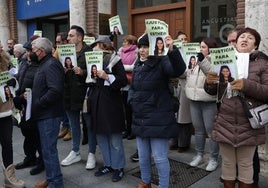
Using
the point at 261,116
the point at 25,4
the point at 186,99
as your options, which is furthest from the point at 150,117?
the point at 25,4

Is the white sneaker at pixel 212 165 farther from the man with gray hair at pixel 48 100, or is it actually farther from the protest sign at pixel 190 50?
the man with gray hair at pixel 48 100

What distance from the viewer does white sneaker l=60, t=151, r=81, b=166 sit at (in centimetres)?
450

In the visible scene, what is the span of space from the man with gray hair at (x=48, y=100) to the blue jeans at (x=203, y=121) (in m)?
1.72

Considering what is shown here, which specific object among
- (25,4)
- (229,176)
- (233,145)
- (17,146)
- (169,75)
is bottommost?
(17,146)

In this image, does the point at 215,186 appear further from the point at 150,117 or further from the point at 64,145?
the point at 64,145

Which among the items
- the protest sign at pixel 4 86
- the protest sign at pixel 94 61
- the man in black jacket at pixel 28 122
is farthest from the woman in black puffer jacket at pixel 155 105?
the protest sign at pixel 4 86

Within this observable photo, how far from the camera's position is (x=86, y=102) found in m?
3.99

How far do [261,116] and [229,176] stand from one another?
0.66 m

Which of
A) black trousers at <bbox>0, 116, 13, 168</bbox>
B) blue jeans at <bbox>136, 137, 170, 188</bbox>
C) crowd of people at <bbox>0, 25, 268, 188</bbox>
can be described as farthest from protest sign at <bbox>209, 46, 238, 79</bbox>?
black trousers at <bbox>0, 116, 13, 168</bbox>

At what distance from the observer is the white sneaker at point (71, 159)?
4496 millimetres

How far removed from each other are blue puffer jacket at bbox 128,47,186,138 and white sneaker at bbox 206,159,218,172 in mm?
1234

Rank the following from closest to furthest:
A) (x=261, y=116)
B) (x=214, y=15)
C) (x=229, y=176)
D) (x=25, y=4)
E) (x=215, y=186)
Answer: (x=261, y=116) < (x=229, y=176) < (x=215, y=186) < (x=214, y=15) < (x=25, y=4)

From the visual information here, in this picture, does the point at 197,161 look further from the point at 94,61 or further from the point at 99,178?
the point at 94,61

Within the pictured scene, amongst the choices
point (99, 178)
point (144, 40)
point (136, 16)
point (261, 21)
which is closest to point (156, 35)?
point (144, 40)
